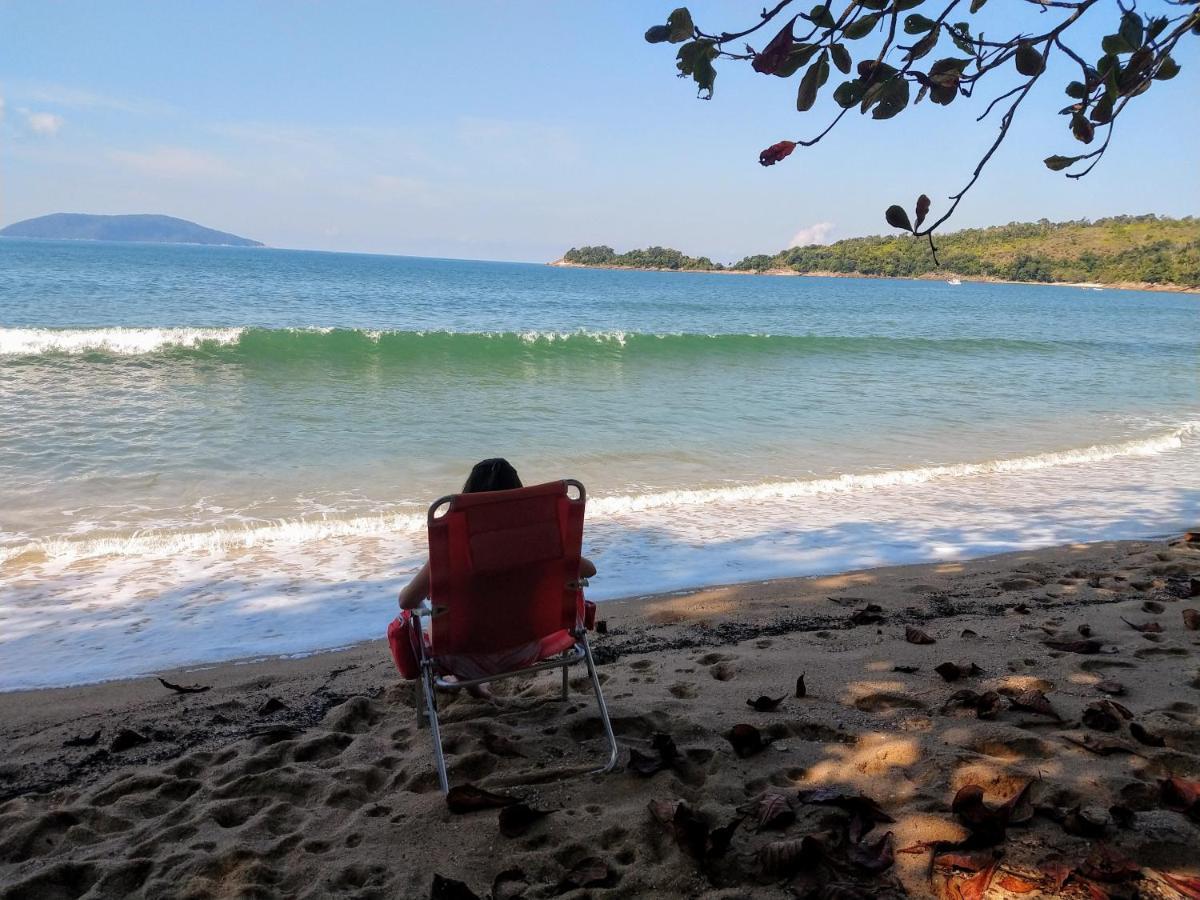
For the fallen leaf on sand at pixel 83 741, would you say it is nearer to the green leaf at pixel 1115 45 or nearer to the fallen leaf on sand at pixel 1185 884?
the fallen leaf on sand at pixel 1185 884

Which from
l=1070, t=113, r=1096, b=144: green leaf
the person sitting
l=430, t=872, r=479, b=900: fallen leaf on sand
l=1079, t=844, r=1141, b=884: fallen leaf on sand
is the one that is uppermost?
l=1070, t=113, r=1096, b=144: green leaf

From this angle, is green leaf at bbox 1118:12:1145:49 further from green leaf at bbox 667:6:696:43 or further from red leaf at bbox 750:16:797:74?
green leaf at bbox 667:6:696:43

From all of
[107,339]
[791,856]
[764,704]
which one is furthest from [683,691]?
[107,339]

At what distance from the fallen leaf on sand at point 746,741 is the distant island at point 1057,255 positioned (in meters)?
82.8

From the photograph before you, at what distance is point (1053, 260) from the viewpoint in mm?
93875

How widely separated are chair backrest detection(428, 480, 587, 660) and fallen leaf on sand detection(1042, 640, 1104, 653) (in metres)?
2.38

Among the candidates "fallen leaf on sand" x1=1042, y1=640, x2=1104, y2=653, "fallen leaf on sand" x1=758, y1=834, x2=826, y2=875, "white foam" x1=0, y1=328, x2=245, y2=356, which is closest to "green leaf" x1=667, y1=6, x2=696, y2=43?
"fallen leaf on sand" x1=758, y1=834, x2=826, y2=875

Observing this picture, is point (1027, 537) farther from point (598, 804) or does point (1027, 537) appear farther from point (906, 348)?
point (906, 348)

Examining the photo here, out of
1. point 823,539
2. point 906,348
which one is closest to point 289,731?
point 823,539

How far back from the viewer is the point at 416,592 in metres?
3.31

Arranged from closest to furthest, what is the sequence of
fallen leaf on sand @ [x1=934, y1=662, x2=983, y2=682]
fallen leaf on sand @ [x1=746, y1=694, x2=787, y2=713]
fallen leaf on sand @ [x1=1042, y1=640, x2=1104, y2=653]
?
1. fallen leaf on sand @ [x1=746, y1=694, x2=787, y2=713]
2. fallen leaf on sand @ [x1=934, y1=662, x2=983, y2=682]
3. fallen leaf on sand @ [x1=1042, y1=640, x2=1104, y2=653]

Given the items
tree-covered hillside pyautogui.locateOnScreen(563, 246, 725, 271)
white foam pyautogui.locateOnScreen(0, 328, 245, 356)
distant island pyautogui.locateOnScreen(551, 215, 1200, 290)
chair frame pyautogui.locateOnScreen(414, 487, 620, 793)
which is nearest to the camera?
chair frame pyautogui.locateOnScreen(414, 487, 620, 793)

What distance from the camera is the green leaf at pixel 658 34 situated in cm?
204

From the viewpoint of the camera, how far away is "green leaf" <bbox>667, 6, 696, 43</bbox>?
200 cm
